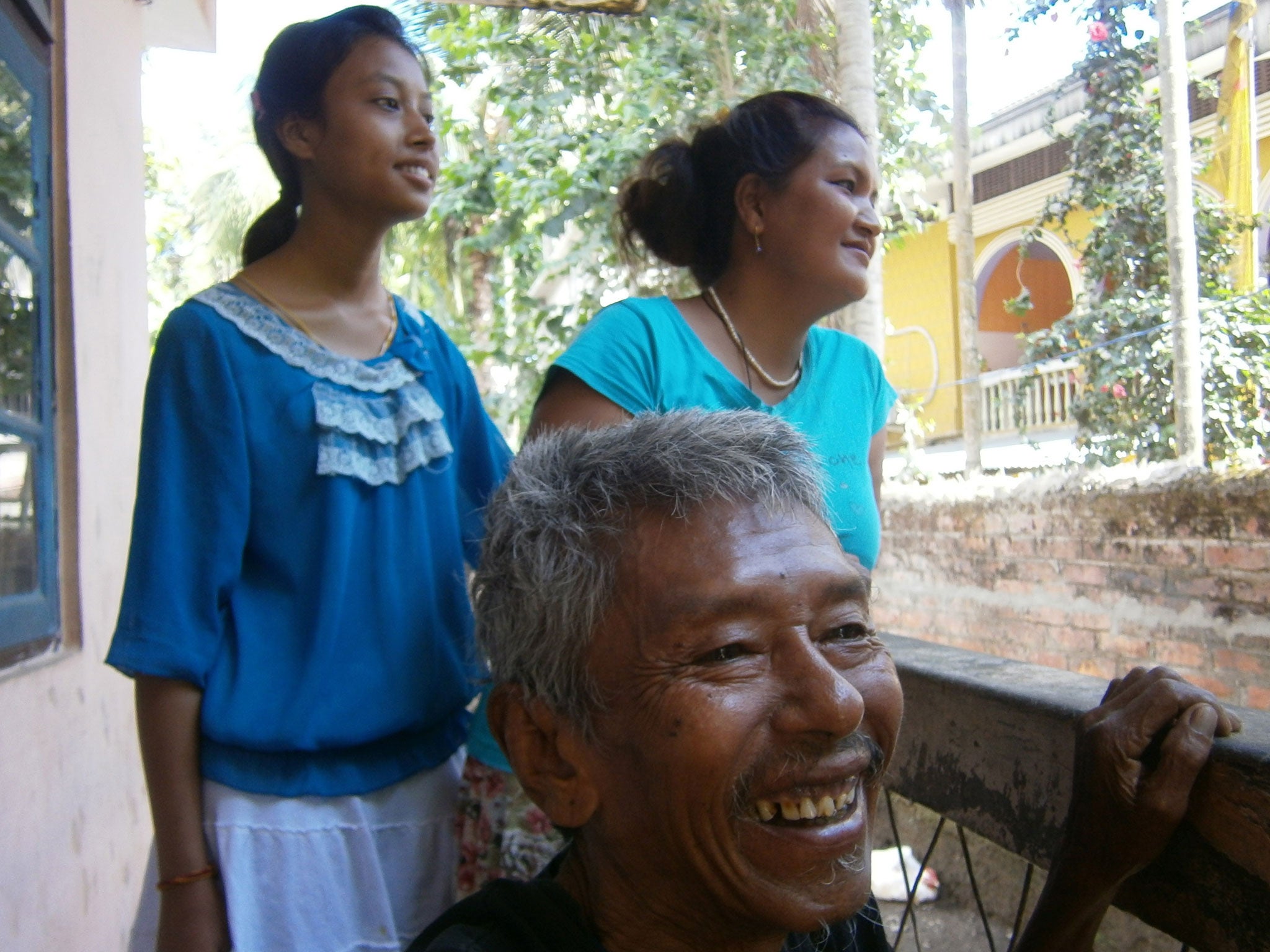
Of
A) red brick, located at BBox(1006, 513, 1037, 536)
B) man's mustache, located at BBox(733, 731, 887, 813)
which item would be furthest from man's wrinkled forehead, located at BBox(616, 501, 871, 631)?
red brick, located at BBox(1006, 513, 1037, 536)

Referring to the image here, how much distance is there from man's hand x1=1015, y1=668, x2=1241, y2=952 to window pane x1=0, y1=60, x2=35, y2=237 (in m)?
2.44

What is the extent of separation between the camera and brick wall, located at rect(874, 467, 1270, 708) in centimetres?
438

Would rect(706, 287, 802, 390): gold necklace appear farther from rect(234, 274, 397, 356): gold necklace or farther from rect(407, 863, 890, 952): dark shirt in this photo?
rect(407, 863, 890, 952): dark shirt

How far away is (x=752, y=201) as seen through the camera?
216cm

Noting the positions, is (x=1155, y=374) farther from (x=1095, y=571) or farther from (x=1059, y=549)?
(x=1095, y=571)

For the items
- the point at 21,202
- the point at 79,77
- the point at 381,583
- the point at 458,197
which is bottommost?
the point at 381,583

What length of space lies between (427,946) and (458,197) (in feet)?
17.3

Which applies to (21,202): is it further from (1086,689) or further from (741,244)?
(1086,689)

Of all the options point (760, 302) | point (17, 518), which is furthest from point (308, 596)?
point (17, 518)

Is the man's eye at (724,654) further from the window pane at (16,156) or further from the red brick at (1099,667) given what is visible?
the red brick at (1099,667)

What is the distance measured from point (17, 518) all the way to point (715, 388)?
1.68 metres

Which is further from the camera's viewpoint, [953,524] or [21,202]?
[953,524]

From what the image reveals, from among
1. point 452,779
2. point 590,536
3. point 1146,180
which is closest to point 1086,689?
point 590,536

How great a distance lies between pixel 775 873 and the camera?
118 centimetres
